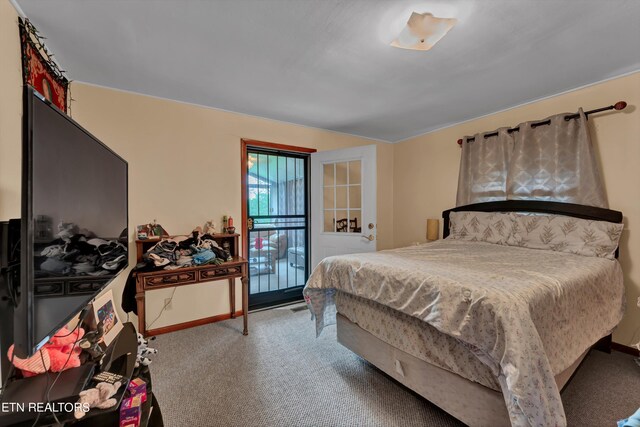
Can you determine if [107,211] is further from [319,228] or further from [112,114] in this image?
[319,228]

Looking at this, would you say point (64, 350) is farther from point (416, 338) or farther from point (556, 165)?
point (556, 165)

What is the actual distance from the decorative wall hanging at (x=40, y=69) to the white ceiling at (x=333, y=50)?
69 mm

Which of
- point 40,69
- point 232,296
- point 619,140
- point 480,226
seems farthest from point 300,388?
point 619,140

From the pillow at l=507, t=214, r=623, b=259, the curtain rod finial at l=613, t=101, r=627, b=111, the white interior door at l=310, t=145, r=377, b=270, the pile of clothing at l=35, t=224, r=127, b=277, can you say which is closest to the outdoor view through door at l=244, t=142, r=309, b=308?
the white interior door at l=310, t=145, r=377, b=270

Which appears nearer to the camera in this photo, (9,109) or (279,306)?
(9,109)

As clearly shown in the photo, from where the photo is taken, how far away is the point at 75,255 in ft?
3.16

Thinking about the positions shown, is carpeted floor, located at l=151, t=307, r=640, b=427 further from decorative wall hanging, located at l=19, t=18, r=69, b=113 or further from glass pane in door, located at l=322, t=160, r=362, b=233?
decorative wall hanging, located at l=19, t=18, r=69, b=113

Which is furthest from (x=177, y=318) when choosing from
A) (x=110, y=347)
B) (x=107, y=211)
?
(x=107, y=211)

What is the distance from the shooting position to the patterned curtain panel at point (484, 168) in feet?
9.48

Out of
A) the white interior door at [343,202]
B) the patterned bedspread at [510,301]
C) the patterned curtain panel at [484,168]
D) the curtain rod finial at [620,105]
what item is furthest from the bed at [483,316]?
the white interior door at [343,202]

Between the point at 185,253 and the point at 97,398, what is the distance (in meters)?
1.74

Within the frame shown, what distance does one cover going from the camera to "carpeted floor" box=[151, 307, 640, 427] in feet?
5.09

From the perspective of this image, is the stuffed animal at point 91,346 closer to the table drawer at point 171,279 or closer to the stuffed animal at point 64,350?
the stuffed animal at point 64,350

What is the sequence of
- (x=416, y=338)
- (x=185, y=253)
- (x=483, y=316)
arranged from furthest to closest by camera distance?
(x=185, y=253)
(x=416, y=338)
(x=483, y=316)
